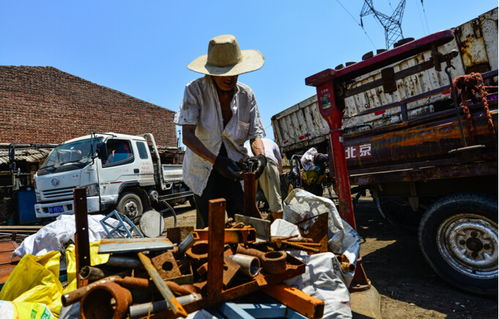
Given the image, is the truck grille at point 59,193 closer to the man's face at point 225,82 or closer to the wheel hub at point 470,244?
the man's face at point 225,82

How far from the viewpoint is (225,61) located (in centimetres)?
221

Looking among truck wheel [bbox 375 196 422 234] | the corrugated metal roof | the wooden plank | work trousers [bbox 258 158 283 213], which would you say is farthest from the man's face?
the corrugated metal roof

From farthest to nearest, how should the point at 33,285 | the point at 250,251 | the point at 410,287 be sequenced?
the point at 410,287 → the point at 33,285 → the point at 250,251

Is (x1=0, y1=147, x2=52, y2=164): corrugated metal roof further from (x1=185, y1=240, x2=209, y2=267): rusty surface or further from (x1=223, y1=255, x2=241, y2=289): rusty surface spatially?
(x1=223, y1=255, x2=241, y2=289): rusty surface

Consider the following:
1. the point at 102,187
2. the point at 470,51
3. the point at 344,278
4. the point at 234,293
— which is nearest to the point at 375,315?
the point at 344,278

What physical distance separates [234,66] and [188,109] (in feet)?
1.53

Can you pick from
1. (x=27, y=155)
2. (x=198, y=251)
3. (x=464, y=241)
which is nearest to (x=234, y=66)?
(x=198, y=251)

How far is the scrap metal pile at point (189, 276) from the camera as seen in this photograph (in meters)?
1.18

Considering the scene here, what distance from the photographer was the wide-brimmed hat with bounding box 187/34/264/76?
2.16m

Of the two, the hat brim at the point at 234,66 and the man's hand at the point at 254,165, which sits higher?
the hat brim at the point at 234,66

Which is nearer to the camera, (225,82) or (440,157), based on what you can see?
(225,82)

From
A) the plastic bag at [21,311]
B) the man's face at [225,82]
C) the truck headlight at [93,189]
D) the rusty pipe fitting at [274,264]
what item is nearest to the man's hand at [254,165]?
the man's face at [225,82]

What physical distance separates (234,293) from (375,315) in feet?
3.99

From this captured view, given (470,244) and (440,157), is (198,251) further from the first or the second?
(440,157)
